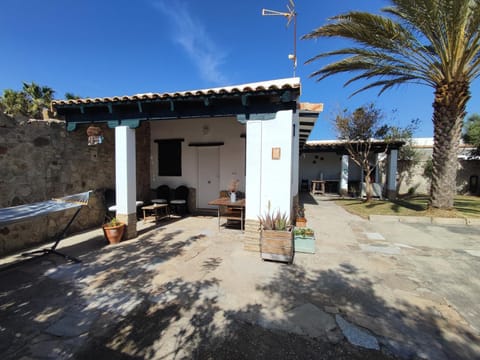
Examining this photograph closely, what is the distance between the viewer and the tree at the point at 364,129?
10.9 meters

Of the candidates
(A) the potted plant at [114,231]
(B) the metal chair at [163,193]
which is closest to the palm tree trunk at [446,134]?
(B) the metal chair at [163,193]

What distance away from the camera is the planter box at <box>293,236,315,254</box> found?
452cm

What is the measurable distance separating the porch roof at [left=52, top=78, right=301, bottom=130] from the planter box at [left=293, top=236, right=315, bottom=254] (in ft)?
8.40

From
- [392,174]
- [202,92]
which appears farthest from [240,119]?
[392,174]

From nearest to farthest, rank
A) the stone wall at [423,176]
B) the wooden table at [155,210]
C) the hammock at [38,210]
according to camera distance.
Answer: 1. the hammock at [38,210]
2. the wooden table at [155,210]
3. the stone wall at [423,176]

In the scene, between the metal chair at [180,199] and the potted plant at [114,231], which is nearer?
the potted plant at [114,231]

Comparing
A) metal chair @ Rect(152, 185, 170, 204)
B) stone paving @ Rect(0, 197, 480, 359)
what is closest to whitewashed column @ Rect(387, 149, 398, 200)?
stone paving @ Rect(0, 197, 480, 359)

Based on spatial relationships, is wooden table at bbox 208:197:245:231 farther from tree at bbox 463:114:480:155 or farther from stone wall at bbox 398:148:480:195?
tree at bbox 463:114:480:155

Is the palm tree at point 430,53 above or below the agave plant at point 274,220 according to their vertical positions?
above

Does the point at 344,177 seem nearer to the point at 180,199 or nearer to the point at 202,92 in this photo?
the point at 180,199

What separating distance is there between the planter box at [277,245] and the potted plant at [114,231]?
3225 millimetres

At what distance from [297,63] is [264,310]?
6.91 meters

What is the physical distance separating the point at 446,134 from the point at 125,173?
9.33m

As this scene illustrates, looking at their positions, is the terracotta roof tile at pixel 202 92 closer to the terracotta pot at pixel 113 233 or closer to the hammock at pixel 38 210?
the hammock at pixel 38 210
